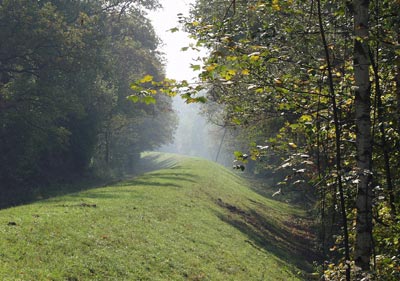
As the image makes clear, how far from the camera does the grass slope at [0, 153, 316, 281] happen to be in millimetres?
13984

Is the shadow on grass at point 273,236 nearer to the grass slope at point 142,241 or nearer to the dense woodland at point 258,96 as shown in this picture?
the grass slope at point 142,241

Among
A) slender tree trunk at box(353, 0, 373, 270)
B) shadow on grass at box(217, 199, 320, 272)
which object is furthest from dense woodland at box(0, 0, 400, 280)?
shadow on grass at box(217, 199, 320, 272)

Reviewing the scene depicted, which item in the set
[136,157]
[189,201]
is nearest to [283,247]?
[189,201]

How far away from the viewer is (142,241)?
19.0 m

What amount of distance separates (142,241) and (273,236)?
49.2 feet

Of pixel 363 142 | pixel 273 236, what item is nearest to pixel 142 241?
pixel 363 142

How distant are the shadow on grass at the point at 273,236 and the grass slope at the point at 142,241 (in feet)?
0.45

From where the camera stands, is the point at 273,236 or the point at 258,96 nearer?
the point at 258,96

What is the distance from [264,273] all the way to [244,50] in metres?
15.9

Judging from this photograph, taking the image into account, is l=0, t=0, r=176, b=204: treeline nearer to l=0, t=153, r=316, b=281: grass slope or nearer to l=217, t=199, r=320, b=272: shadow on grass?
l=0, t=153, r=316, b=281: grass slope

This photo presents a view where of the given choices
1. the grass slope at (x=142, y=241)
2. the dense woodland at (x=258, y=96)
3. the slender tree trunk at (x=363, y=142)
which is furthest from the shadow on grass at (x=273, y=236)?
the slender tree trunk at (x=363, y=142)

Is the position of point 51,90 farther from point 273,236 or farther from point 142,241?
point 142,241

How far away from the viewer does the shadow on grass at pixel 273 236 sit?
26.5 metres

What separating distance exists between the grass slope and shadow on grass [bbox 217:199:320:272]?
138 mm
